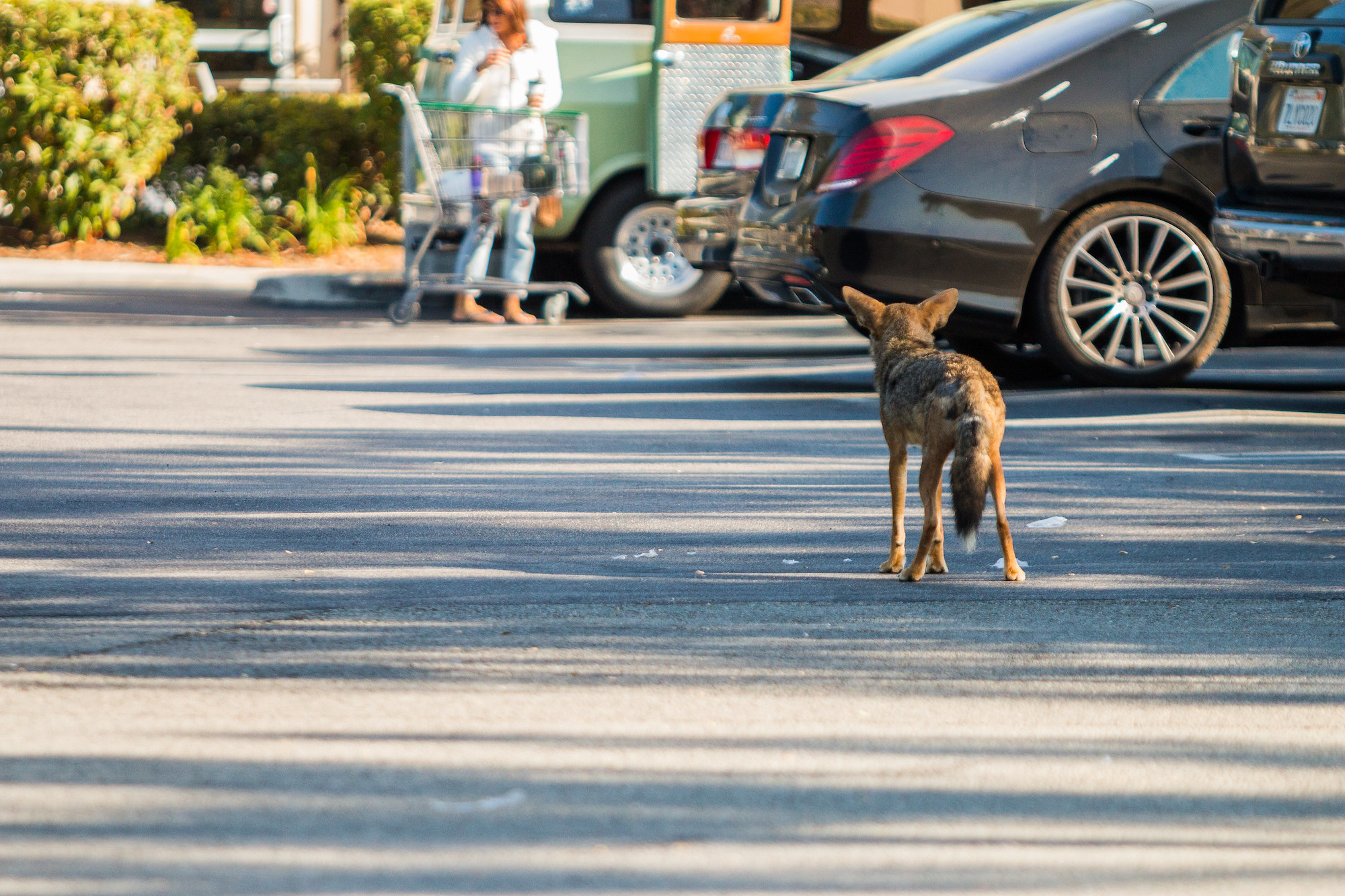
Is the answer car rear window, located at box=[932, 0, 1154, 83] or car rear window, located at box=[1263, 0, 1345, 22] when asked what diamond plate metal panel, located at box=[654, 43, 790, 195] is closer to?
car rear window, located at box=[932, 0, 1154, 83]

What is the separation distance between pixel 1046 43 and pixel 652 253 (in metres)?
3.93

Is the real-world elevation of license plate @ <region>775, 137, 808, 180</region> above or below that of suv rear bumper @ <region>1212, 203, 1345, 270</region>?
above

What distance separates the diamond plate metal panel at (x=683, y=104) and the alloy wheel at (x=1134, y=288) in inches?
143

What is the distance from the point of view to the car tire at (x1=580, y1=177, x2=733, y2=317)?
12.0 metres

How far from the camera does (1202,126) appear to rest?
8.68 metres

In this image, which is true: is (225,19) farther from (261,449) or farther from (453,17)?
(261,449)

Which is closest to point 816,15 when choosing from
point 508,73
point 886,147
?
point 508,73

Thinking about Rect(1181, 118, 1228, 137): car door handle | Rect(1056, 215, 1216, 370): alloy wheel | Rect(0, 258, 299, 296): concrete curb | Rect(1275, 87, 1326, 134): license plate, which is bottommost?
Rect(0, 258, 299, 296): concrete curb

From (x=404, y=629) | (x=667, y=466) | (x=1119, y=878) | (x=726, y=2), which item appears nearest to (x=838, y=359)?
(x=726, y=2)

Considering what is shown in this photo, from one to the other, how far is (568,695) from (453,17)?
966 cm

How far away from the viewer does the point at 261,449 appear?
23.7 feet

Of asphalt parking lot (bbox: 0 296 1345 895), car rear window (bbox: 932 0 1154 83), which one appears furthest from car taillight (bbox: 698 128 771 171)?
asphalt parking lot (bbox: 0 296 1345 895)

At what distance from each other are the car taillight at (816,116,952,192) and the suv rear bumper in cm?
136

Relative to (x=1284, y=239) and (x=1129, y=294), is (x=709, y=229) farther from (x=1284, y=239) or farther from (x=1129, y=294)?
(x=1284, y=239)
